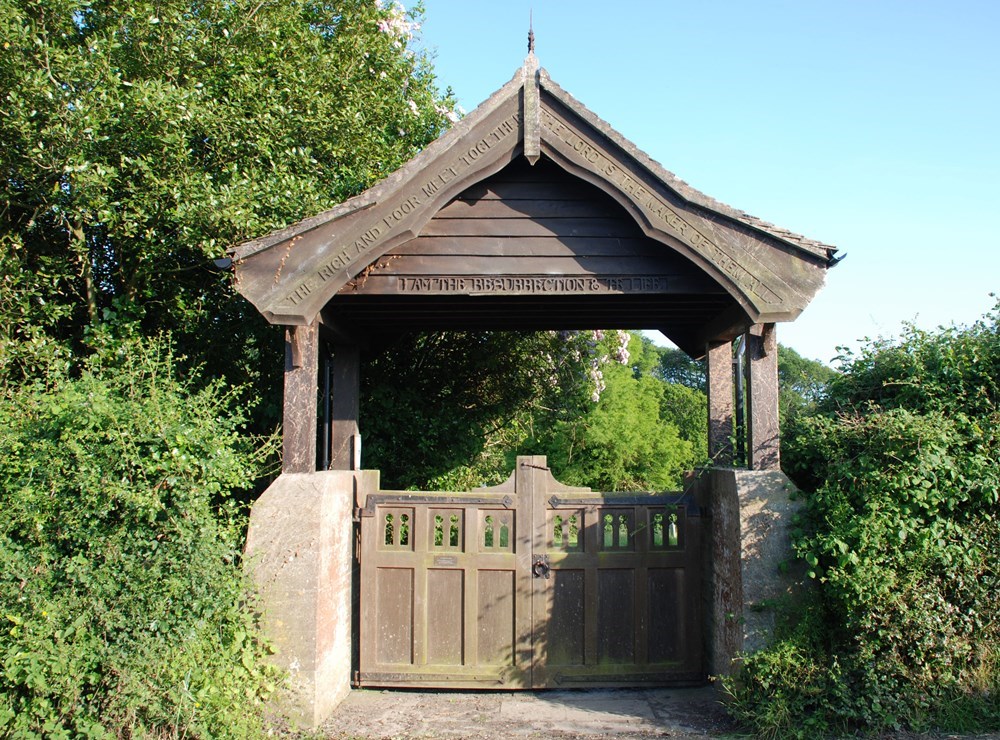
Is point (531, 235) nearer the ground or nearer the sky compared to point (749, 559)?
nearer the sky

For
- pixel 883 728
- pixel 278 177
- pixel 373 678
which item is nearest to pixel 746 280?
pixel 883 728

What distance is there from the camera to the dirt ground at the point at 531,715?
6023mm

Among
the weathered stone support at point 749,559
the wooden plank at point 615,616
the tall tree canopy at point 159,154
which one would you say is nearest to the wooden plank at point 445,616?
the wooden plank at point 615,616

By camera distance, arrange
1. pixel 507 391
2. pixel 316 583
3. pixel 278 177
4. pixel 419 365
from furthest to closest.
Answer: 1. pixel 507 391
2. pixel 419 365
3. pixel 278 177
4. pixel 316 583

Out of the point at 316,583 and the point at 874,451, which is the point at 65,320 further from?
the point at 874,451

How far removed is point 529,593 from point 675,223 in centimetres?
347

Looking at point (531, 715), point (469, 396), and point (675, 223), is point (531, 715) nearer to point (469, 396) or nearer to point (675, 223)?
point (675, 223)

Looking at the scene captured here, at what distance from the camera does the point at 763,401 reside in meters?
6.59

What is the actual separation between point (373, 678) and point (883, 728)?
4.11 meters

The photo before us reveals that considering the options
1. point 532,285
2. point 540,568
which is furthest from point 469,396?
point 532,285

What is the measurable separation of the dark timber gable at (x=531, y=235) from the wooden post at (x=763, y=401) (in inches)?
A: 8.0

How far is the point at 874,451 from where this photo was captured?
229 inches

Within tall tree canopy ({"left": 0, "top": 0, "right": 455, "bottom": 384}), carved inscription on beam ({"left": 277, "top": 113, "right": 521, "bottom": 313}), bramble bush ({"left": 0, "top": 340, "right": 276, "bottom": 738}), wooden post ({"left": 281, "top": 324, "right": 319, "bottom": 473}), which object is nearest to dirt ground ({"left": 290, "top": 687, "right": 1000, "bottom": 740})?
bramble bush ({"left": 0, "top": 340, "right": 276, "bottom": 738})

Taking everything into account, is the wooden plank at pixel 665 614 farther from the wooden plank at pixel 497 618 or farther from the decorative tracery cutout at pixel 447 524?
the decorative tracery cutout at pixel 447 524
